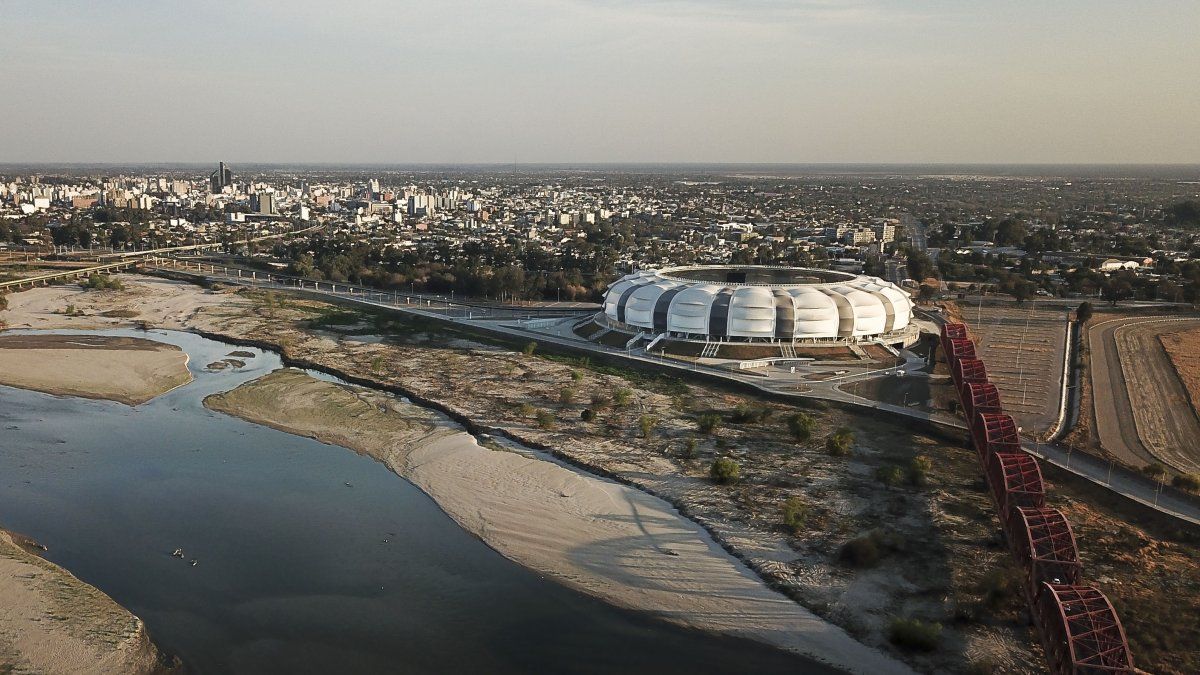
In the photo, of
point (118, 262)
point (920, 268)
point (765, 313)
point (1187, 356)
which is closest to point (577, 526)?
point (765, 313)

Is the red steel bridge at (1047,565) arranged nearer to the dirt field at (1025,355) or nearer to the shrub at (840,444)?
the shrub at (840,444)

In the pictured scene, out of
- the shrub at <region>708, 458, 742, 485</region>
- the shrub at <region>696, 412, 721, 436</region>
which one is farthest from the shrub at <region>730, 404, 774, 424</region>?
the shrub at <region>708, 458, 742, 485</region>

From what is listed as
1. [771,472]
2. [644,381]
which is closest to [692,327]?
[644,381]

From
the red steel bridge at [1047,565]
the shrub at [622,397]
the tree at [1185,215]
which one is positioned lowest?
the shrub at [622,397]

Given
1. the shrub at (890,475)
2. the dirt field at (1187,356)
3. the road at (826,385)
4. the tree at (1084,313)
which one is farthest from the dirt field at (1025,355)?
the shrub at (890,475)

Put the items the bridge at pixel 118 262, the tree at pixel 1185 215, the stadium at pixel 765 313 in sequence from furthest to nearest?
1. the tree at pixel 1185 215
2. the bridge at pixel 118 262
3. the stadium at pixel 765 313

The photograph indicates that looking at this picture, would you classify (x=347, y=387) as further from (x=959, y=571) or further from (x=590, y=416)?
(x=959, y=571)
